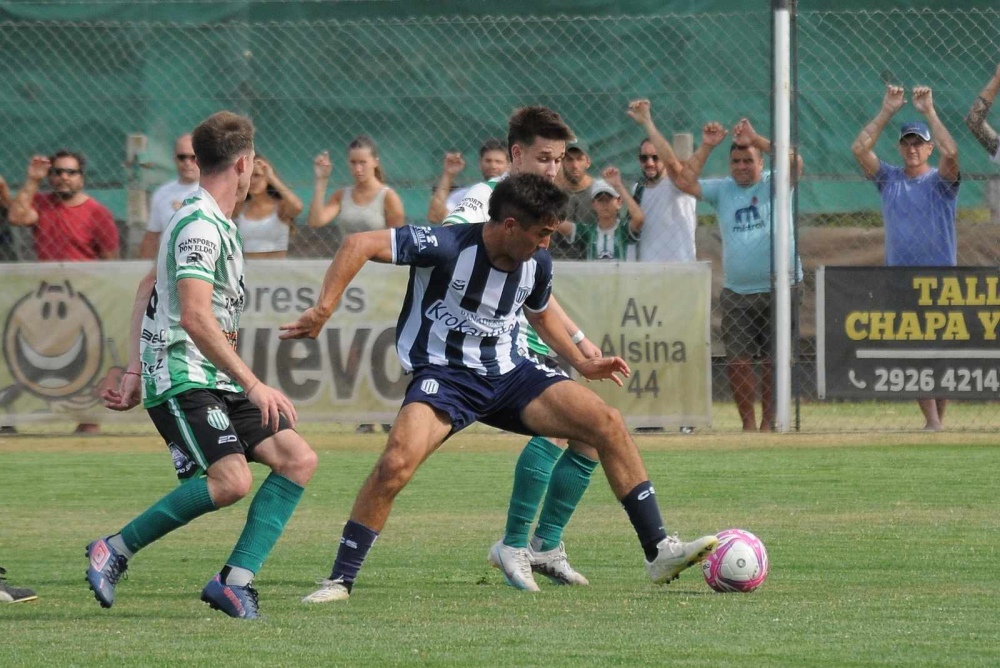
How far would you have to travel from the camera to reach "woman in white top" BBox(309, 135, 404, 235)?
43.5ft

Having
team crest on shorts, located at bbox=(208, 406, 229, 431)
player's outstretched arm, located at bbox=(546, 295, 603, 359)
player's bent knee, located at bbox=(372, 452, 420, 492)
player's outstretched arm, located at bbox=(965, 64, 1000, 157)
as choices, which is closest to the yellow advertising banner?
player's outstretched arm, located at bbox=(965, 64, 1000, 157)

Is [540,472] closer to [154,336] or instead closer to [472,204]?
[472,204]

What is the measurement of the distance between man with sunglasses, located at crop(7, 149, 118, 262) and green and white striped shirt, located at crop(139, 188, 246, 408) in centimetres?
750

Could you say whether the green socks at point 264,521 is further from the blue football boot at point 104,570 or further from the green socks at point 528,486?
the green socks at point 528,486

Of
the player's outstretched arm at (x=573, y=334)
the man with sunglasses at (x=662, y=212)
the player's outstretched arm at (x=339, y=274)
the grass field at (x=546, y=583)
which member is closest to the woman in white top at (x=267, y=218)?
the grass field at (x=546, y=583)

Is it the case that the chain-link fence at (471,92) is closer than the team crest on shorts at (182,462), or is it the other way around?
the team crest on shorts at (182,462)

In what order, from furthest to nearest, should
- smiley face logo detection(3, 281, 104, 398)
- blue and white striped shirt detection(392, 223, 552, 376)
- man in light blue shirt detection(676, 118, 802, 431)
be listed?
smiley face logo detection(3, 281, 104, 398) → man in light blue shirt detection(676, 118, 802, 431) → blue and white striped shirt detection(392, 223, 552, 376)

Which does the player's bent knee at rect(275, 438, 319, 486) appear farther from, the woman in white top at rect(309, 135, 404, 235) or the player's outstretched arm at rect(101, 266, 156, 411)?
the woman in white top at rect(309, 135, 404, 235)

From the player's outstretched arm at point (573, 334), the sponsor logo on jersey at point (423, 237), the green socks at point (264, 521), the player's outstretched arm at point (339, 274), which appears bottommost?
the green socks at point (264, 521)

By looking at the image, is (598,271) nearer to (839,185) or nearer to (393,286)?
(393,286)

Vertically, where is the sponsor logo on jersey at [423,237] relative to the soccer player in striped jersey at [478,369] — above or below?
above

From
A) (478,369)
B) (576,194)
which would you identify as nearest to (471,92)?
(576,194)

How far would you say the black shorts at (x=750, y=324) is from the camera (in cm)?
1269

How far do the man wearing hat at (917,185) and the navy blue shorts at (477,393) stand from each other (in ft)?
21.5
